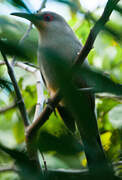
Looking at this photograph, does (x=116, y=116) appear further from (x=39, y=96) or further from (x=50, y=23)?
(x=50, y=23)

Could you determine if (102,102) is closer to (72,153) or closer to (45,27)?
(45,27)

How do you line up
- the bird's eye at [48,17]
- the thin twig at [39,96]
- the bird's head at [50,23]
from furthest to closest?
the bird's eye at [48,17] < the bird's head at [50,23] < the thin twig at [39,96]

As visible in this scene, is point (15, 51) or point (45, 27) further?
point (45, 27)

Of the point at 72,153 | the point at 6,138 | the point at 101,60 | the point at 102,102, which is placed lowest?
the point at 6,138

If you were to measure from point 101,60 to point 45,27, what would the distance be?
824 mm

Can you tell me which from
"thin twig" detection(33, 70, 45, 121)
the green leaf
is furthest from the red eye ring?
the green leaf

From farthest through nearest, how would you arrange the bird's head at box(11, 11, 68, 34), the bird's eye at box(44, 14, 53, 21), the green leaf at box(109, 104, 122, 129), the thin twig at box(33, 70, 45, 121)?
the bird's eye at box(44, 14, 53, 21), the bird's head at box(11, 11, 68, 34), the green leaf at box(109, 104, 122, 129), the thin twig at box(33, 70, 45, 121)

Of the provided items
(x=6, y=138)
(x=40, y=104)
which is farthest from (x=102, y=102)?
(x=6, y=138)

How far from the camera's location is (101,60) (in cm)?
349

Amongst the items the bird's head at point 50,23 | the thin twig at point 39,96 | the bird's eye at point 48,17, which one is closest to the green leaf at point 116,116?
the thin twig at point 39,96

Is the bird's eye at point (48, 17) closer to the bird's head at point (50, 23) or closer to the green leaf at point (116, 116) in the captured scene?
the bird's head at point (50, 23)

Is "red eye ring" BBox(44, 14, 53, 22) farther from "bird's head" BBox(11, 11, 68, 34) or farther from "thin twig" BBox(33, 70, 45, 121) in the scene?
"thin twig" BBox(33, 70, 45, 121)

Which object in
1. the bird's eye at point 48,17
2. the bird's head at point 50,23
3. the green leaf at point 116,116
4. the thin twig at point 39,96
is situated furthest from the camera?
the bird's eye at point 48,17

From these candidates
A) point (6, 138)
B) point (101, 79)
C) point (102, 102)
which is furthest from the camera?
point (6, 138)
